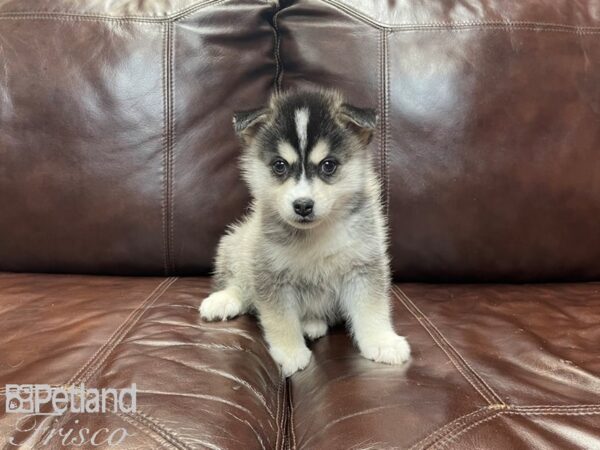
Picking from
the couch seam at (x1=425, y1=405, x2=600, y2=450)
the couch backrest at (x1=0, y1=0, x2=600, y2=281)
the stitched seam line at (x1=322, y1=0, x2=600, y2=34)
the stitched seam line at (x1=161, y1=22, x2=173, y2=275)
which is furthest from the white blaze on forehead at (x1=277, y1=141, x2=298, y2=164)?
the couch seam at (x1=425, y1=405, x2=600, y2=450)

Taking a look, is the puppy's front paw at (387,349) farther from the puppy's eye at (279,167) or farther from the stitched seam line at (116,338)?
the stitched seam line at (116,338)

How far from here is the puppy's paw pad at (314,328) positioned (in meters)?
1.64

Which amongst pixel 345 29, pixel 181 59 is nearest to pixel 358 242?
pixel 345 29

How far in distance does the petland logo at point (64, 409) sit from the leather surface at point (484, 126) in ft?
3.74

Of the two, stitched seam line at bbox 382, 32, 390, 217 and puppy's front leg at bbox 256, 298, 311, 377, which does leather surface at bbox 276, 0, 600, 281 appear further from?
Answer: puppy's front leg at bbox 256, 298, 311, 377

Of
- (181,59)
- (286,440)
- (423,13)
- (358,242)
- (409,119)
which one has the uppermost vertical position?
(423,13)

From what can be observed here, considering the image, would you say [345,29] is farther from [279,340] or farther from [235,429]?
[235,429]

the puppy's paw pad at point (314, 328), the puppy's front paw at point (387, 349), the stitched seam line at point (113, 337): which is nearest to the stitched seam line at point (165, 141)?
the stitched seam line at point (113, 337)

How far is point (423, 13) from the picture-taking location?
1934 mm

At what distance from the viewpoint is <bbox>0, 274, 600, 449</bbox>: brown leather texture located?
1051mm

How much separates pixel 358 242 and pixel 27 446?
3.14ft

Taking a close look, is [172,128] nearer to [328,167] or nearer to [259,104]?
[259,104]

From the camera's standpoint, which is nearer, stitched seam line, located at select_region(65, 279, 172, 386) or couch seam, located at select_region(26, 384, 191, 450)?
couch seam, located at select_region(26, 384, 191, 450)

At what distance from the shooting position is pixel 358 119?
153cm
